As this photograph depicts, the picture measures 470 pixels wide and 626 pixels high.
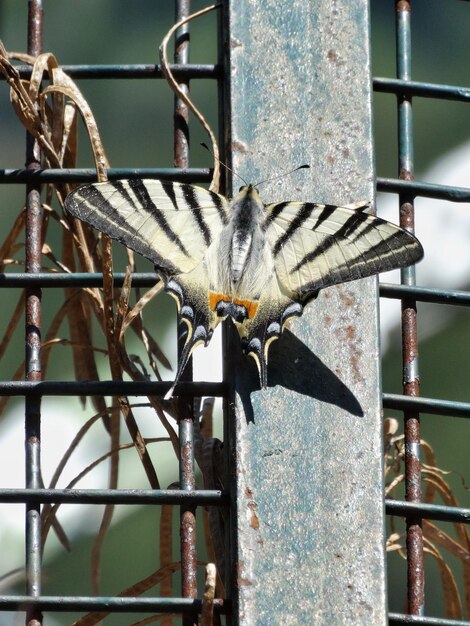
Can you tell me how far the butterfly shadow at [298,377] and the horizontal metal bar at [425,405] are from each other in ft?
0.21

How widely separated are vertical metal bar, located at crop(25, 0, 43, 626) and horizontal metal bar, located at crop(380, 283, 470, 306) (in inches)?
19.1

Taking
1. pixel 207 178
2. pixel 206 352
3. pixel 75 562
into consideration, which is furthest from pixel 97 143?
pixel 75 562

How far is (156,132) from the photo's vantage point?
3467 mm

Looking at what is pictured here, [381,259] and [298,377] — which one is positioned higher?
[381,259]

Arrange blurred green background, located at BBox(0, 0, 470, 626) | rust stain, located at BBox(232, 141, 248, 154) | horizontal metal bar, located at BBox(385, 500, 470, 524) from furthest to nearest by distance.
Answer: blurred green background, located at BBox(0, 0, 470, 626) < rust stain, located at BBox(232, 141, 248, 154) < horizontal metal bar, located at BBox(385, 500, 470, 524)

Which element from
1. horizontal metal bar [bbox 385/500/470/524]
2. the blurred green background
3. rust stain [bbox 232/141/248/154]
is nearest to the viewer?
horizontal metal bar [bbox 385/500/470/524]

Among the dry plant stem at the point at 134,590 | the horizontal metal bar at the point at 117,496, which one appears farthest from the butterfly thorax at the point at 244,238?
the dry plant stem at the point at 134,590

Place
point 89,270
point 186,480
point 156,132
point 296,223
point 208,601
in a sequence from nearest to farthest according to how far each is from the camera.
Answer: point 208,601 < point 186,480 < point 296,223 < point 89,270 < point 156,132

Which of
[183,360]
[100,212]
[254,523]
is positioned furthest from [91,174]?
[254,523]

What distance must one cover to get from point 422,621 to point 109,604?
1.31 ft

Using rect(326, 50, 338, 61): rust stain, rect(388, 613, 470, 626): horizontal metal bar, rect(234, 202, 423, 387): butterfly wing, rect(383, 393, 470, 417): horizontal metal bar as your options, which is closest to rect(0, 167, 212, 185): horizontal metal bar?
rect(234, 202, 423, 387): butterfly wing

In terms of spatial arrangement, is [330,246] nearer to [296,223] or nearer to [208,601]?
[296,223]

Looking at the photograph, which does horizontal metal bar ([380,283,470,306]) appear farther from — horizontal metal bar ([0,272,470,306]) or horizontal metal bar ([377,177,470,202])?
horizontal metal bar ([377,177,470,202])

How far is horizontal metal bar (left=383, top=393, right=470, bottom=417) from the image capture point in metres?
1.79
